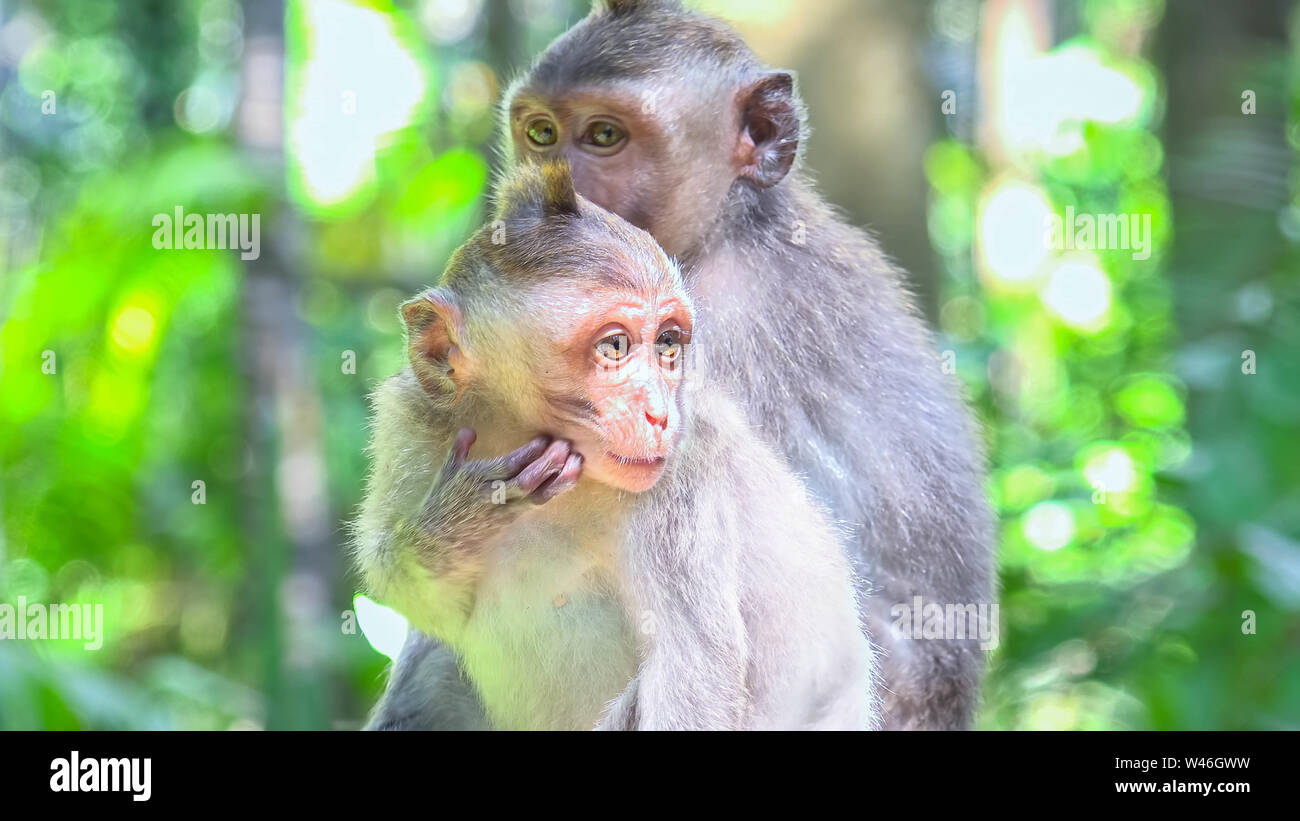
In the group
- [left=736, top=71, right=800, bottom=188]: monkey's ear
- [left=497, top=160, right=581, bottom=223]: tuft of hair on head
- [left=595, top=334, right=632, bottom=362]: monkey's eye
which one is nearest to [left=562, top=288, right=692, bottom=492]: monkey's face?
[left=595, top=334, right=632, bottom=362]: monkey's eye

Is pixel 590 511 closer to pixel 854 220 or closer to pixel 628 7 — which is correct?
pixel 628 7

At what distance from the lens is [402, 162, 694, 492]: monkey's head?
2.31m

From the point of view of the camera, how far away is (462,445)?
250cm

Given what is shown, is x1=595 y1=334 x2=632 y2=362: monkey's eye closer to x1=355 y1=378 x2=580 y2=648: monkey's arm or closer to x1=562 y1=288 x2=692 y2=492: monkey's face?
x1=562 y1=288 x2=692 y2=492: monkey's face

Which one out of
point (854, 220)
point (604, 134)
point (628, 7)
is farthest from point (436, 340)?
point (854, 220)

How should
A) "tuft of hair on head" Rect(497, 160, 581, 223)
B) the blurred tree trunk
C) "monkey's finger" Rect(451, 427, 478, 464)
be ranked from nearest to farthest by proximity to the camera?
"tuft of hair on head" Rect(497, 160, 581, 223) < "monkey's finger" Rect(451, 427, 478, 464) < the blurred tree trunk

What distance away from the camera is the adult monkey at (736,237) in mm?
3230

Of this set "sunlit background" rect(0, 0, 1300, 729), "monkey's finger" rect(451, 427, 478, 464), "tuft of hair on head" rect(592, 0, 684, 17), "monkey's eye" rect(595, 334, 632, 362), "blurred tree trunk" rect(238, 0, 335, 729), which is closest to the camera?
"monkey's eye" rect(595, 334, 632, 362)

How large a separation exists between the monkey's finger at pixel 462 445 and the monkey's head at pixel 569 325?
104mm

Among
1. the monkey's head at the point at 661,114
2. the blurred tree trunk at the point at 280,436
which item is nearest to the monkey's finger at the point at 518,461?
the monkey's head at the point at 661,114

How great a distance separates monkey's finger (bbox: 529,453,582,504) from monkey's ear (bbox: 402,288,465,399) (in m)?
0.33

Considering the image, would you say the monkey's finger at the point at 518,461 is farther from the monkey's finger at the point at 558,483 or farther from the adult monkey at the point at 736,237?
the adult monkey at the point at 736,237
